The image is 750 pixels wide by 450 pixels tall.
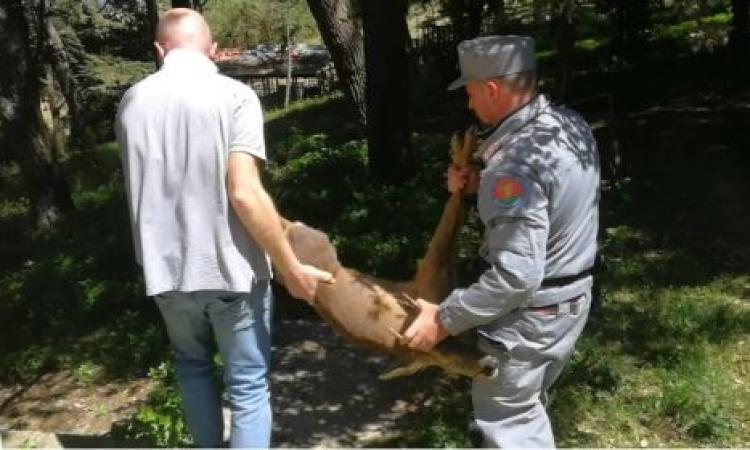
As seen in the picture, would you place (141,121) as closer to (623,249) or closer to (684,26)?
(623,249)

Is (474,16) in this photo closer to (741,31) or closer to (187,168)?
(741,31)

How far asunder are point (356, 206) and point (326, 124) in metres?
8.00

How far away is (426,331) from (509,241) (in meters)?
0.44

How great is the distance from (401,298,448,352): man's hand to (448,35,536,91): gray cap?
800mm

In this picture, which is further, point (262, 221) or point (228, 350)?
point (228, 350)

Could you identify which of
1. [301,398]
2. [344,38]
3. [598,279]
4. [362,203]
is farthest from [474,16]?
[301,398]

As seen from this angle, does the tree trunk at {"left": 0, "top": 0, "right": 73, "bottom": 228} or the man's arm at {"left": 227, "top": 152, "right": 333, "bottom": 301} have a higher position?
the man's arm at {"left": 227, "top": 152, "right": 333, "bottom": 301}

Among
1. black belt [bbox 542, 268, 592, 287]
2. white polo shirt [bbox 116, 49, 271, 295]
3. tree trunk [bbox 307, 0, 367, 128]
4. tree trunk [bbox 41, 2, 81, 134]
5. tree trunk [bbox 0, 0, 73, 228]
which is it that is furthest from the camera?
tree trunk [bbox 41, 2, 81, 134]

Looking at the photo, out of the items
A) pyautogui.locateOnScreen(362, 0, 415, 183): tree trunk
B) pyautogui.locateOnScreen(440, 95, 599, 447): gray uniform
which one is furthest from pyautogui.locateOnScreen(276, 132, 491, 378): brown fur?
pyautogui.locateOnScreen(362, 0, 415, 183): tree trunk

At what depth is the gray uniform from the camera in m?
2.74

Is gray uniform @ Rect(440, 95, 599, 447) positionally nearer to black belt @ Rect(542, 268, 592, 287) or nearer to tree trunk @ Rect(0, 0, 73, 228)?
black belt @ Rect(542, 268, 592, 287)

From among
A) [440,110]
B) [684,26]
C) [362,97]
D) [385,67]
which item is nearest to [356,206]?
[385,67]

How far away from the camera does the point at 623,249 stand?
8.03m

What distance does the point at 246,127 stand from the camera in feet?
10.2
